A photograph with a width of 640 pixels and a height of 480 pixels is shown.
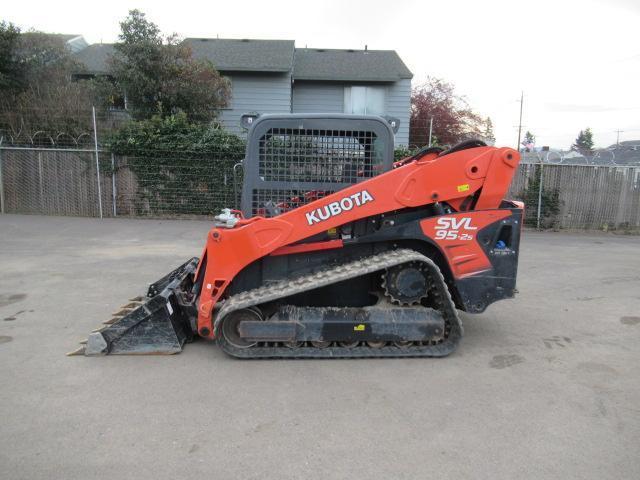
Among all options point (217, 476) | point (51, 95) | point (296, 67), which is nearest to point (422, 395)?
point (217, 476)

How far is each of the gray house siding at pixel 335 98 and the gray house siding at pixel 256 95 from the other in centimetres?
91

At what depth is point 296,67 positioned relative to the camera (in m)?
18.8

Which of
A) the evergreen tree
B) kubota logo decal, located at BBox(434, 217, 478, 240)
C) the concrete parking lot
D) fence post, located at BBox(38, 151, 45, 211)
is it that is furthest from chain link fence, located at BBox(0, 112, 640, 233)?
the evergreen tree

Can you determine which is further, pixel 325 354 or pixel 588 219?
pixel 588 219

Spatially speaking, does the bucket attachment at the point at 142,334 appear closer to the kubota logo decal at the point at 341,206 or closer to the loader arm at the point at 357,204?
the loader arm at the point at 357,204

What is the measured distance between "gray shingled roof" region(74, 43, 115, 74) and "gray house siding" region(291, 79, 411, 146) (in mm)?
6924

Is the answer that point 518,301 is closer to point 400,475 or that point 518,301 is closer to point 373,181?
point 373,181

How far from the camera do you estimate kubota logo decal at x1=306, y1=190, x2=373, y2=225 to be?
434 centimetres

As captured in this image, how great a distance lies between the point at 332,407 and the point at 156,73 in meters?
13.3

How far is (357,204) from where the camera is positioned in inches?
171

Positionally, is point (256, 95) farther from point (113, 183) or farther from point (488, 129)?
point (488, 129)

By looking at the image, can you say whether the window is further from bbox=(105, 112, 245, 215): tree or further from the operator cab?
the operator cab

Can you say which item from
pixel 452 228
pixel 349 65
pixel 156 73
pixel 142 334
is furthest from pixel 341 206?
pixel 349 65

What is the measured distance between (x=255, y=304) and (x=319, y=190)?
1.30 metres
